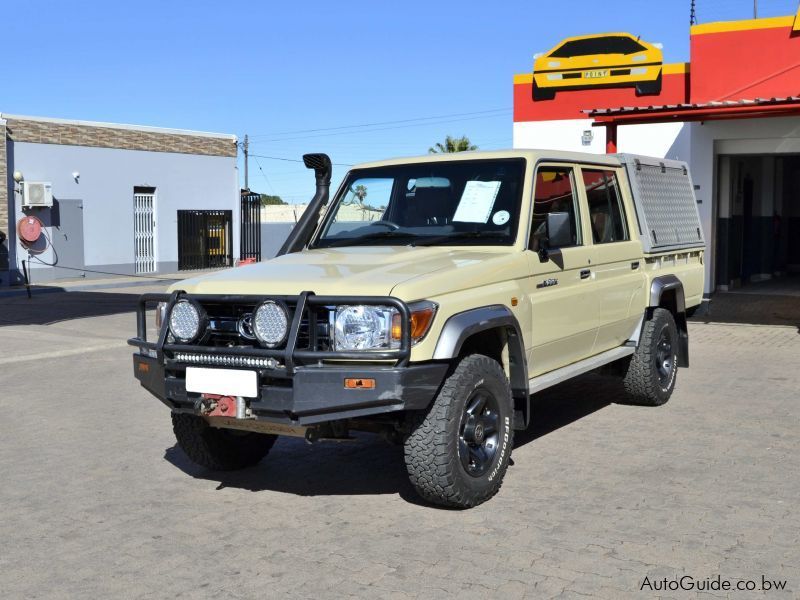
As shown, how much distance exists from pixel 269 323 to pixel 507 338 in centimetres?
149

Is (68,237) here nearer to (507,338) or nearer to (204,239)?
(204,239)

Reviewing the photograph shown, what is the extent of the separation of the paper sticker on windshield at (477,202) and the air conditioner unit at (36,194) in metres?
21.6

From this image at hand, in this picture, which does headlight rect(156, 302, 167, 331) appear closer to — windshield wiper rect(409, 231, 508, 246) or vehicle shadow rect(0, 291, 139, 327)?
windshield wiper rect(409, 231, 508, 246)

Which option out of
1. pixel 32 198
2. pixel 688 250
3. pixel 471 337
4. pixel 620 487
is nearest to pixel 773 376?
pixel 688 250

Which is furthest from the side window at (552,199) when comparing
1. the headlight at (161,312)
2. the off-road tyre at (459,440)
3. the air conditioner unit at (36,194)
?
the air conditioner unit at (36,194)

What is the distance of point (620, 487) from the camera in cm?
576

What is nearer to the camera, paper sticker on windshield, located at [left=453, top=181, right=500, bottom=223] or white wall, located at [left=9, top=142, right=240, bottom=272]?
paper sticker on windshield, located at [left=453, top=181, right=500, bottom=223]

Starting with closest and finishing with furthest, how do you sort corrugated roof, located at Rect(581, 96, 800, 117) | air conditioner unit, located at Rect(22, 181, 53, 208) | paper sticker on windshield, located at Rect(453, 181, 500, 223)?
paper sticker on windshield, located at Rect(453, 181, 500, 223)
corrugated roof, located at Rect(581, 96, 800, 117)
air conditioner unit, located at Rect(22, 181, 53, 208)

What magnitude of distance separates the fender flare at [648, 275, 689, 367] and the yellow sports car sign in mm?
9650

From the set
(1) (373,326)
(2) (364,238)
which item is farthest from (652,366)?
(1) (373,326)

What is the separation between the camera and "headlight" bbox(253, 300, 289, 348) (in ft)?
16.5

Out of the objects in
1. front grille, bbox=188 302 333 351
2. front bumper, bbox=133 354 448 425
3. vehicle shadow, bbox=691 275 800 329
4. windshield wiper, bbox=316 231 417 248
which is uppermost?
windshield wiper, bbox=316 231 417 248

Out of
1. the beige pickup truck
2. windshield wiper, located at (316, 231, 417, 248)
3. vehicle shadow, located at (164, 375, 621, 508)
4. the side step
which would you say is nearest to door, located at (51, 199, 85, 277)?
the beige pickup truck

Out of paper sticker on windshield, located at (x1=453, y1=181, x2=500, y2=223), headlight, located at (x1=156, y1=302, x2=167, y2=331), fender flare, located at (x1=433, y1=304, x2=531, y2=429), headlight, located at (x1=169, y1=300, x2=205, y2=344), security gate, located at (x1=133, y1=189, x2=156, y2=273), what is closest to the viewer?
fender flare, located at (x1=433, y1=304, x2=531, y2=429)
